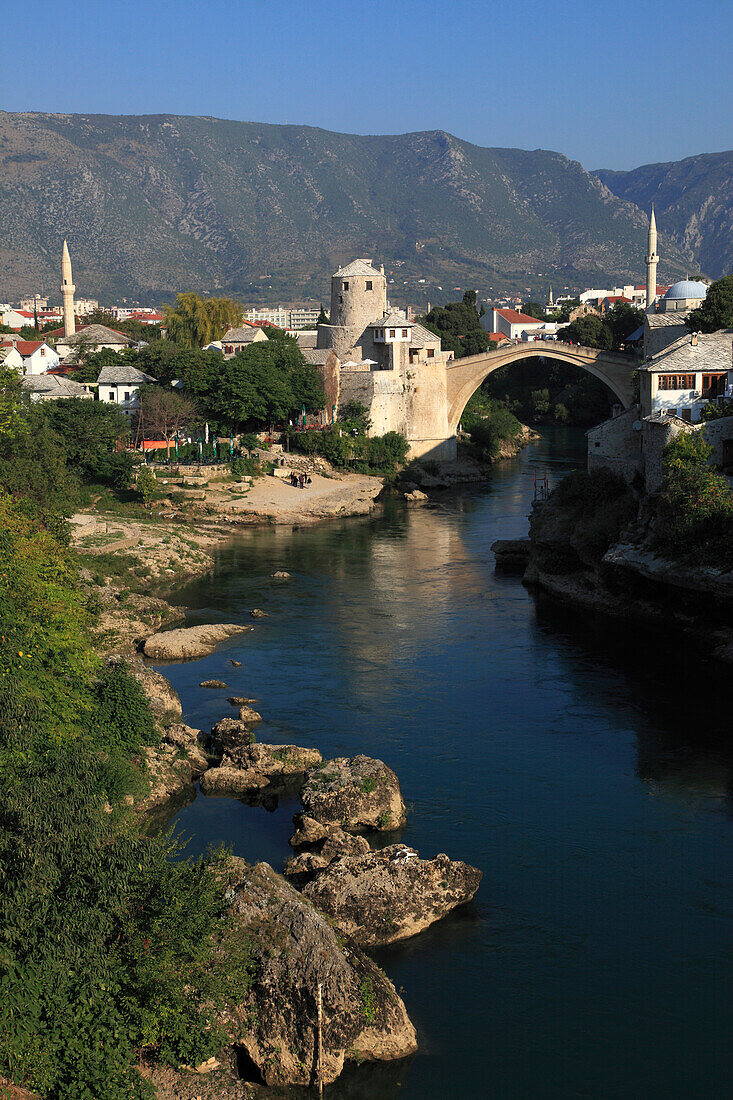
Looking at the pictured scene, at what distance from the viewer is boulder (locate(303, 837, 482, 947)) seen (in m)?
15.9

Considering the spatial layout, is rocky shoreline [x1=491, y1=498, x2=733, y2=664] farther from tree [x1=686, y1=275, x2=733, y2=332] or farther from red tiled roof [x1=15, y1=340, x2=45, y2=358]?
red tiled roof [x1=15, y1=340, x2=45, y2=358]

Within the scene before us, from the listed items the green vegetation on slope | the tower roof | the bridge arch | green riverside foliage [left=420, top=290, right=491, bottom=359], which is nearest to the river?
the green vegetation on slope

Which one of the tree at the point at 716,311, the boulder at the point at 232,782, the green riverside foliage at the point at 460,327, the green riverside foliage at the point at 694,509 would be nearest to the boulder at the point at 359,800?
the boulder at the point at 232,782

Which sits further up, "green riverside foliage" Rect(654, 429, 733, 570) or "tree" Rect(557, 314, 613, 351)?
"tree" Rect(557, 314, 613, 351)

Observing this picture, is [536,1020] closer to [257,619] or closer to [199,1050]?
[199,1050]

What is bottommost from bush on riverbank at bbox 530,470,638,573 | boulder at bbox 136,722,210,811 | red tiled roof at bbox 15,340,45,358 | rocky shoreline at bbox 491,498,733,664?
boulder at bbox 136,722,210,811

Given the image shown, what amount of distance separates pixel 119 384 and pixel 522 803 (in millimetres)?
43245

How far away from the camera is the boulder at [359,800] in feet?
61.9

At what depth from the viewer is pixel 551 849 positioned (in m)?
18.3

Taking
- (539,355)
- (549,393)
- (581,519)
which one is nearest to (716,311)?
(581,519)

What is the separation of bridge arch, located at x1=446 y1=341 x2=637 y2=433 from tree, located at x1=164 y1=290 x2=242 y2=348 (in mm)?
20189

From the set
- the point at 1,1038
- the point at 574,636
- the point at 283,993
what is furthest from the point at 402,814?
the point at 574,636

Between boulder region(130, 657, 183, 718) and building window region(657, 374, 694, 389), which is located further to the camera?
building window region(657, 374, 694, 389)

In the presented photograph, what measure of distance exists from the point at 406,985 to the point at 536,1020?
1767 millimetres
